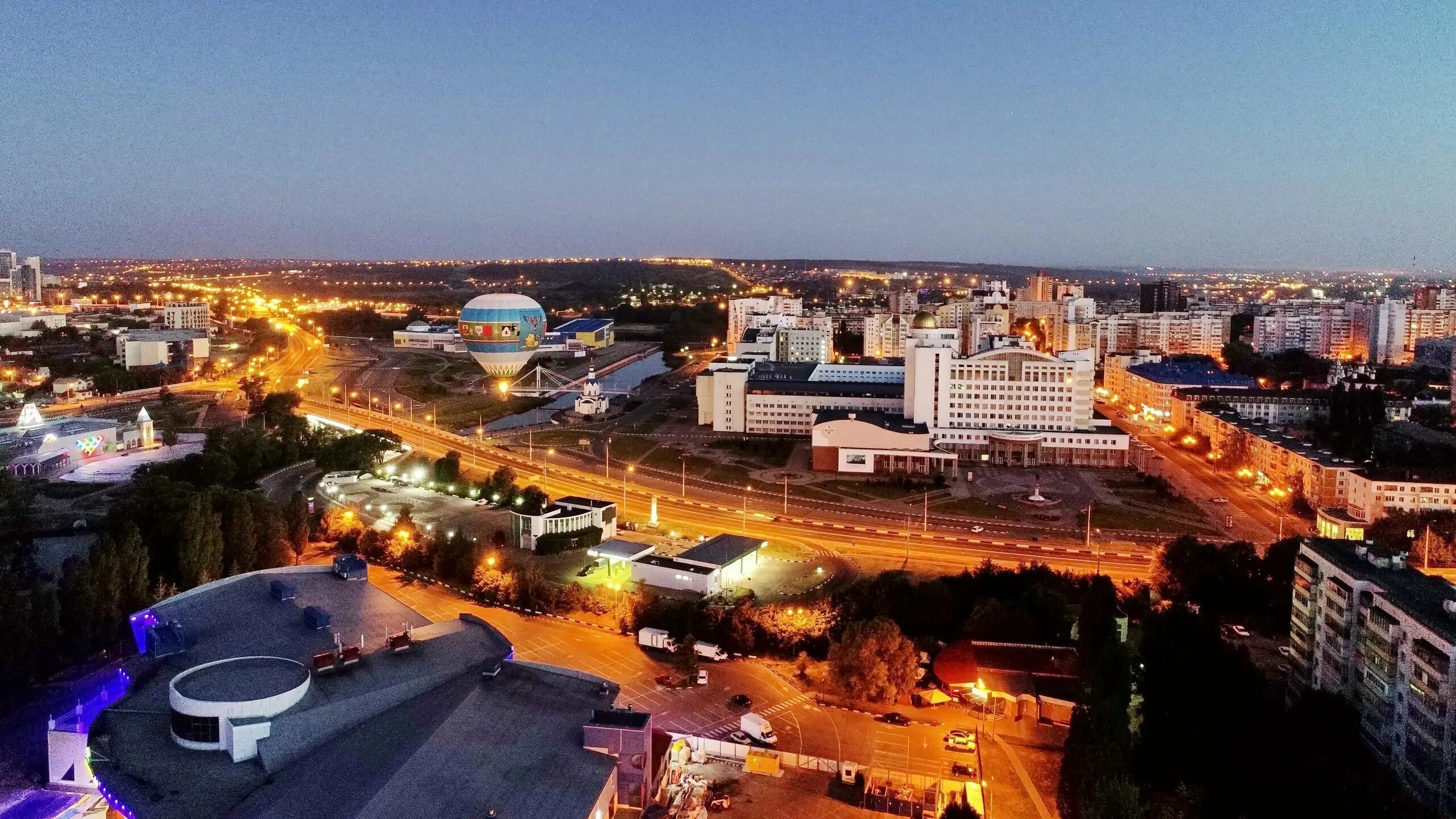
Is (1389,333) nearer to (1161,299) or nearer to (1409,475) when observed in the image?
(1161,299)

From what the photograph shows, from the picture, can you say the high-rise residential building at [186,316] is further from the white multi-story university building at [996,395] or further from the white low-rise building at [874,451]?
the white multi-story university building at [996,395]

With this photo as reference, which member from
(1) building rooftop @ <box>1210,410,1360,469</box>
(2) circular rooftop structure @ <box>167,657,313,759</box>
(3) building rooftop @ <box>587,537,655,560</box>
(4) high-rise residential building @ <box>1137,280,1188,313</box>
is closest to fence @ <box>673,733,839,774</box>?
(2) circular rooftop structure @ <box>167,657,313,759</box>

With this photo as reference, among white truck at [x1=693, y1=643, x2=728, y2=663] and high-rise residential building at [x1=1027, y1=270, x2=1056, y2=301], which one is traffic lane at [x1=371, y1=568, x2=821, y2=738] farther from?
high-rise residential building at [x1=1027, y1=270, x2=1056, y2=301]

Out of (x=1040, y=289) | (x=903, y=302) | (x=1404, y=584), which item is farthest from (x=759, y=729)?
(x=1040, y=289)

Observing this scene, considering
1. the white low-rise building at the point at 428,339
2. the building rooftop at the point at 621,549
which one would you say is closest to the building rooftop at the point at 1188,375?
the building rooftop at the point at 621,549

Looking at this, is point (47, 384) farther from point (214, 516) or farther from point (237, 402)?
point (214, 516)
